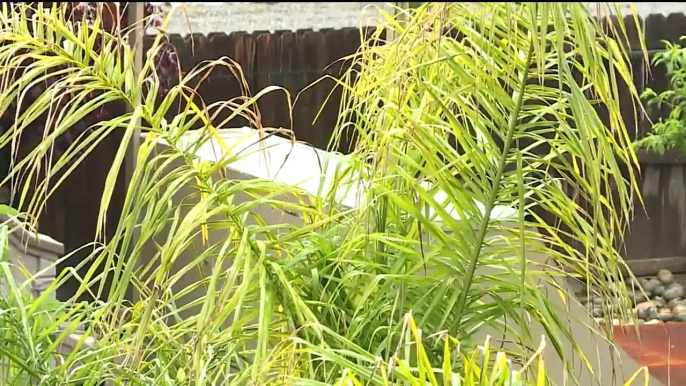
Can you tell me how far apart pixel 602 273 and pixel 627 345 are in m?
0.72

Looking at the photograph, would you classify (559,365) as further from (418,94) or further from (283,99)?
(283,99)

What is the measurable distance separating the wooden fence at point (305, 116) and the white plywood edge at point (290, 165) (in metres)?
0.30

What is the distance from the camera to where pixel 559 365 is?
139 cm

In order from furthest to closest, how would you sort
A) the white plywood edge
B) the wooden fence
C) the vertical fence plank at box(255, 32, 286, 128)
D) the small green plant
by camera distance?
1. the vertical fence plank at box(255, 32, 286, 128)
2. the small green plant
3. the wooden fence
4. the white plywood edge

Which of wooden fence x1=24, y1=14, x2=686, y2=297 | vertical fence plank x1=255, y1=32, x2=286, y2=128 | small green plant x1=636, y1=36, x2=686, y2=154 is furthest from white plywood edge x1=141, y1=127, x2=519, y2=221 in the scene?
small green plant x1=636, y1=36, x2=686, y2=154

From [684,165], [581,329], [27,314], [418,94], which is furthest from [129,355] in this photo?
[684,165]

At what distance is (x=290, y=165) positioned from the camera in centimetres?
171

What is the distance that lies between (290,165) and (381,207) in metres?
0.71

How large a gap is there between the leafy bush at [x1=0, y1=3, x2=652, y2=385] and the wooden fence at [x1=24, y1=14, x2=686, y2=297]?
3.24ft

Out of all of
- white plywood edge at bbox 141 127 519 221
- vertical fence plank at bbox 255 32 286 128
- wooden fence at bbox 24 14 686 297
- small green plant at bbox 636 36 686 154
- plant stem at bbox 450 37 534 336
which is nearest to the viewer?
plant stem at bbox 450 37 534 336

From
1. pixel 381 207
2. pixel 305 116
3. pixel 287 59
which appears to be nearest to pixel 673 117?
pixel 305 116

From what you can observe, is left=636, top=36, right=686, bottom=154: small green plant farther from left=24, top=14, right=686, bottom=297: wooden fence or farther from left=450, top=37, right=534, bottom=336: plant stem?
left=450, top=37, right=534, bottom=336: plant stem

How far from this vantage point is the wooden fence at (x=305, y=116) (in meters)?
2.24

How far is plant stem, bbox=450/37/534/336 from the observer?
2.89 feet
